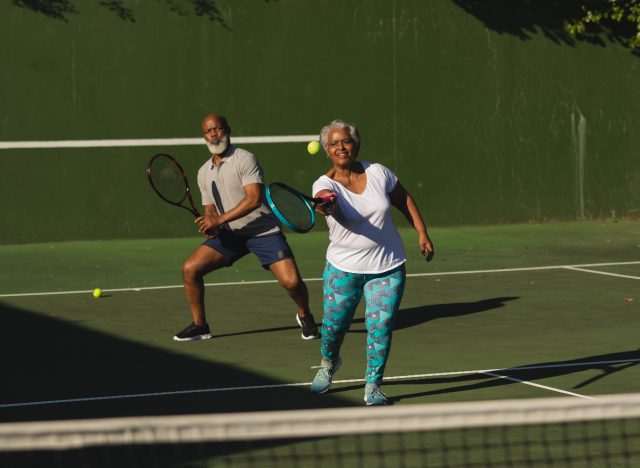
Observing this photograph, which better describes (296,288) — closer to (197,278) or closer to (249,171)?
(197,278)

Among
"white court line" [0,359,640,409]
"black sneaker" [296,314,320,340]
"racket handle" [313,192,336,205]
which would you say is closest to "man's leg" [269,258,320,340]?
"black sneaker" [296,314,320,340]

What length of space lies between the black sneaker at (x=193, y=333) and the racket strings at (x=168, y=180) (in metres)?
1.08

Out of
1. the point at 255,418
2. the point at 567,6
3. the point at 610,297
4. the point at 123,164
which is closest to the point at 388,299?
the point at 255,418

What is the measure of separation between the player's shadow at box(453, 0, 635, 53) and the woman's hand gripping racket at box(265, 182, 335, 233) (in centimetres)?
1260

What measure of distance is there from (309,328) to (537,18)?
10.7m

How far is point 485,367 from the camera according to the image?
9.79m

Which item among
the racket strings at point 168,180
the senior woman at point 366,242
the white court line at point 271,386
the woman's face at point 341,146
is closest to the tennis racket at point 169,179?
the racket strings at point 168,180

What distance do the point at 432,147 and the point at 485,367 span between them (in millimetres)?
10710

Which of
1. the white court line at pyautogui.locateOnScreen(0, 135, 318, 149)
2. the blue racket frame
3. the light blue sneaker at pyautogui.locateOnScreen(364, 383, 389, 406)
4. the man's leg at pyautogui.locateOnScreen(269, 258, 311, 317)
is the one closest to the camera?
the blue racket frame

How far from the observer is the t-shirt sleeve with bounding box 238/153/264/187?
10.7 meters

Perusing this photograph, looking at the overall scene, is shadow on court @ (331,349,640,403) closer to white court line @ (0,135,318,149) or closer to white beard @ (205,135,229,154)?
white beard @ (205,135,229,154)

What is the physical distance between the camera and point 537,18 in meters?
20.6

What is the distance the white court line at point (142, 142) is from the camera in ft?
61.5

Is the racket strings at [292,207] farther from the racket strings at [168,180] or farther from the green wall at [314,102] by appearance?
the green wall at [314,102]
